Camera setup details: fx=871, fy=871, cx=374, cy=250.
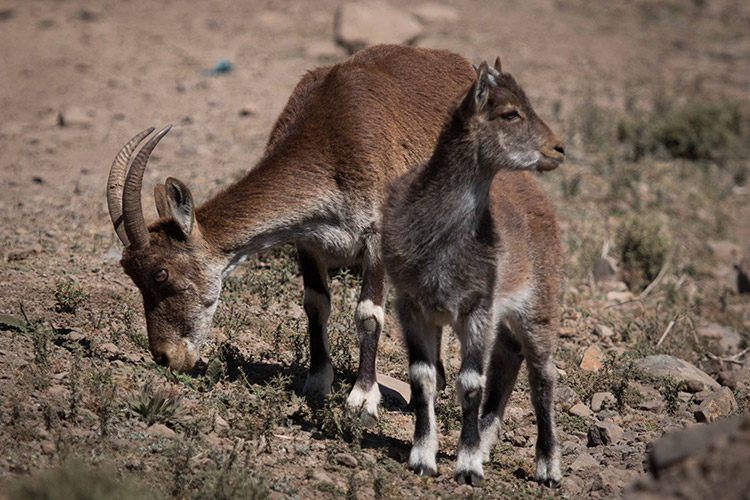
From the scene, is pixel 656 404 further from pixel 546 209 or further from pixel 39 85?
pixel 39 85

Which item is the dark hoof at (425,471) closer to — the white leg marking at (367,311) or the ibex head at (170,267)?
the white leg marking at (367,311)

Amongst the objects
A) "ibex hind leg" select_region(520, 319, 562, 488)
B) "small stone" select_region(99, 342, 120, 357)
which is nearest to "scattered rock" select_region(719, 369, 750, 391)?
"ibex hind leg" select_region(520, 319, 562, 488)

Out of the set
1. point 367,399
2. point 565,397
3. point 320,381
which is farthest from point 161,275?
point 565,397

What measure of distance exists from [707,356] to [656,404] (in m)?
2.00

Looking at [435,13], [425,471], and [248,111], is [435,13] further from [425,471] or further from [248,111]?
[425,471]

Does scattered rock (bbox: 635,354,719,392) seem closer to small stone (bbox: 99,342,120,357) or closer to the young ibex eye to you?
the young ibex eye

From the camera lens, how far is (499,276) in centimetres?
633

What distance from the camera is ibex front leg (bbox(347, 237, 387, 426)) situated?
7.13m

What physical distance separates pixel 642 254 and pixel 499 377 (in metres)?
5.01

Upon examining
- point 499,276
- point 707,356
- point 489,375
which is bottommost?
point 707,356

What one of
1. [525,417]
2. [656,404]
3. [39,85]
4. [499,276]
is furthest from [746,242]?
[39,85]

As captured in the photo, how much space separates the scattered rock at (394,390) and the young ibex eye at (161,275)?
2126mm

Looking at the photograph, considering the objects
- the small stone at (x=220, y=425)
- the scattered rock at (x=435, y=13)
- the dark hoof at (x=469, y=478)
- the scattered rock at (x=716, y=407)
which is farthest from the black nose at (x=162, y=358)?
the scattered rock at (x=435, y=13)

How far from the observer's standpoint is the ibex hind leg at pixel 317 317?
7434 millimetres
